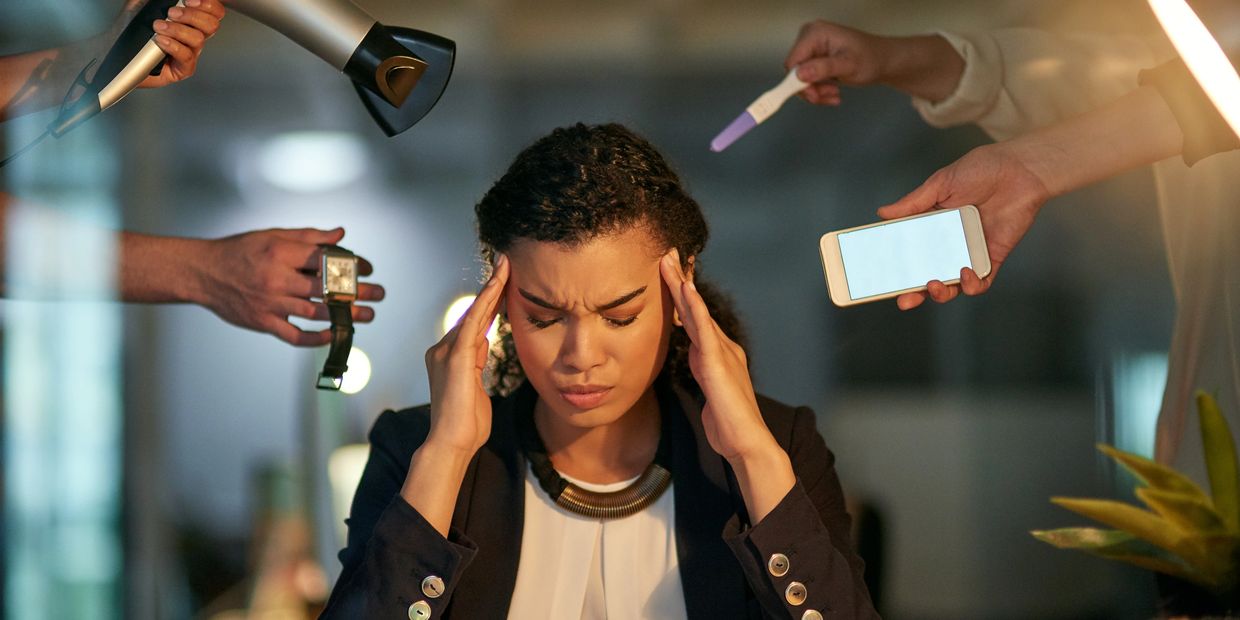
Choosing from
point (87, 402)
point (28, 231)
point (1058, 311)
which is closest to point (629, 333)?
point (28, 231)

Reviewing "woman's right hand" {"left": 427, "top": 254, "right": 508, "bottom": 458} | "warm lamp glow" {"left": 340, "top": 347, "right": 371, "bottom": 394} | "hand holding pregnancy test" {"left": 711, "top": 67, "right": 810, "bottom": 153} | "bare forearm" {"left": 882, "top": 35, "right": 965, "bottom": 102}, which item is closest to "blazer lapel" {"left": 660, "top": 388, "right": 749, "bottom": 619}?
"woman's right hand" {"left": 427, "top": 254, "right": 508, "bottom": 458}

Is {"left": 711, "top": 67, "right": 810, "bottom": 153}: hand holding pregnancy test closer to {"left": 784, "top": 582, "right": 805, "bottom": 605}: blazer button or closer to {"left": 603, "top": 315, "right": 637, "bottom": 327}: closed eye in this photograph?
{"left": 603, "top": 315, "right": 637, "bottom": 327}: closed eye

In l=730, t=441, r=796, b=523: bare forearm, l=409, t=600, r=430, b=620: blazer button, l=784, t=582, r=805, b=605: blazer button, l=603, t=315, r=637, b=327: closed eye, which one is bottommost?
l=784, t=582, r=805, b=605: blazer button

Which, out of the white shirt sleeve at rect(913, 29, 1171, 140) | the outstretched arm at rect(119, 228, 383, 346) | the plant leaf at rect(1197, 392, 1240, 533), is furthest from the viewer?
the white shirt sleeve at rect(913, 29, 1171, 140)

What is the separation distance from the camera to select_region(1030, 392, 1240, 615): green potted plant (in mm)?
980

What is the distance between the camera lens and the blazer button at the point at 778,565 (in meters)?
1.06

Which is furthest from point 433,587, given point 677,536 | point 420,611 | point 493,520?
point 677,536

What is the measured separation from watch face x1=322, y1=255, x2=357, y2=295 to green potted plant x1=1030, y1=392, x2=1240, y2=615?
0.80m

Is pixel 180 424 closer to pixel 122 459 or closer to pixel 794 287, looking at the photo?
pixel 122 459

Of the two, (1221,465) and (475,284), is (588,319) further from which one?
(475,284)

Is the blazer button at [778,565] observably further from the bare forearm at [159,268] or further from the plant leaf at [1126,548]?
the bare forearm at [159,268]

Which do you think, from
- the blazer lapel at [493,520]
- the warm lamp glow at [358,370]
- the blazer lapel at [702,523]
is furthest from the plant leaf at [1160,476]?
the warm lamp glow at [358,370]

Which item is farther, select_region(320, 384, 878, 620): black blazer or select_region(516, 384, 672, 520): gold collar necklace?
select_region(516, 384, 672, 520): gold collar necklace

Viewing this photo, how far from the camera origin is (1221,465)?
1.03 metres
